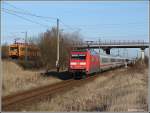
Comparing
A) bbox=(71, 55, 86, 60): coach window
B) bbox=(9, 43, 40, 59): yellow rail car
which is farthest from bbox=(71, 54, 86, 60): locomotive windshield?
bbox=(9, 43, 40, 59): yellow rail car

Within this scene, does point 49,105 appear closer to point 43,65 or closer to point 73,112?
point 73,112

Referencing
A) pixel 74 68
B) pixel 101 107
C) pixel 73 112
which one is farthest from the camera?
pixel 74 68

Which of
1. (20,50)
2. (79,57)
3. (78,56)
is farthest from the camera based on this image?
(20,50)

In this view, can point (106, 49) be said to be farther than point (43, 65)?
Yes

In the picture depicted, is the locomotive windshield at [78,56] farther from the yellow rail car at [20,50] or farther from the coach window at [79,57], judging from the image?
the yellow rail car at [20,50]

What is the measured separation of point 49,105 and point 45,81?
706 inches

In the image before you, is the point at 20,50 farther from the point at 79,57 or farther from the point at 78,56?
the point at 79,57

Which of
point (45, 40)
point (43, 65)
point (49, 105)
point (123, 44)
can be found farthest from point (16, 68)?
point (123, 44)

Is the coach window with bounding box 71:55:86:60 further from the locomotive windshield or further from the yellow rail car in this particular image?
the yellow rail car

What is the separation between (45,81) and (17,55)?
3329cm

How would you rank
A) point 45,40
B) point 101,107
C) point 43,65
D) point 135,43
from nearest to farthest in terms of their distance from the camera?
point 101,107
point 43,65
point 45,40
point 135,43

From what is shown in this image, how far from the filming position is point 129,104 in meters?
16.8

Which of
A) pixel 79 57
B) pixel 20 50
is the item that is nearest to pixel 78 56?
pixel 79 57

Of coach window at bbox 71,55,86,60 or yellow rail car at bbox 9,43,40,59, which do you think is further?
yellow rail car at bbox 9,43,40,59
